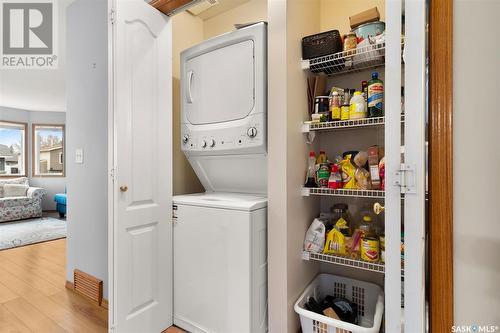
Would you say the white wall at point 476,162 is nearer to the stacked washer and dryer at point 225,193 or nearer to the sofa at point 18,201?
the stacked washer and dryer at point 225,193

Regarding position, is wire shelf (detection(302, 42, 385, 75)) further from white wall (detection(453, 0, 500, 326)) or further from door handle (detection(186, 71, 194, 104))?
door handle (detection(186, 71, 194, 104))

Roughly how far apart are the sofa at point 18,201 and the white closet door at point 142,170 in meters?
5.42

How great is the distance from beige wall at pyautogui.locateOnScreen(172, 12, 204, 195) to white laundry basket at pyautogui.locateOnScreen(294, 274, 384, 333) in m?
1.25

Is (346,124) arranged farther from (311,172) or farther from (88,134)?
(88,134)

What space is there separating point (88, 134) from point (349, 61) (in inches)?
81.7

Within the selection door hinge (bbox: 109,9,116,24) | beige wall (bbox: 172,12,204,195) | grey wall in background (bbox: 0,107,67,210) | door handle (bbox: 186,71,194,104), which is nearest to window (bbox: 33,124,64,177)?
grey wall in background (bbox: 0,107,67,210)

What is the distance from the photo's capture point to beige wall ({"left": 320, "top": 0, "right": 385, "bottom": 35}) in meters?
1.72

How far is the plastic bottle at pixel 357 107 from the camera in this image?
142 centimetres

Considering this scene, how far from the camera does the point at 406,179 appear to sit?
76 cm

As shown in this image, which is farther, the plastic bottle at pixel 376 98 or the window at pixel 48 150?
the window at pixel 48 150

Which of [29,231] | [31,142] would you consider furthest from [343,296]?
[31,142]

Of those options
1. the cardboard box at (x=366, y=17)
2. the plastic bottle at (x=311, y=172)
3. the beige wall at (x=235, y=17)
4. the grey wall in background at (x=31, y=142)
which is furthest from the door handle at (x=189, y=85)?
the grey wall in background at (x=31, y=142)

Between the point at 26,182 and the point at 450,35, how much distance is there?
25.7ft

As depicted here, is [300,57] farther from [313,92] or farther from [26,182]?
[26,182]
